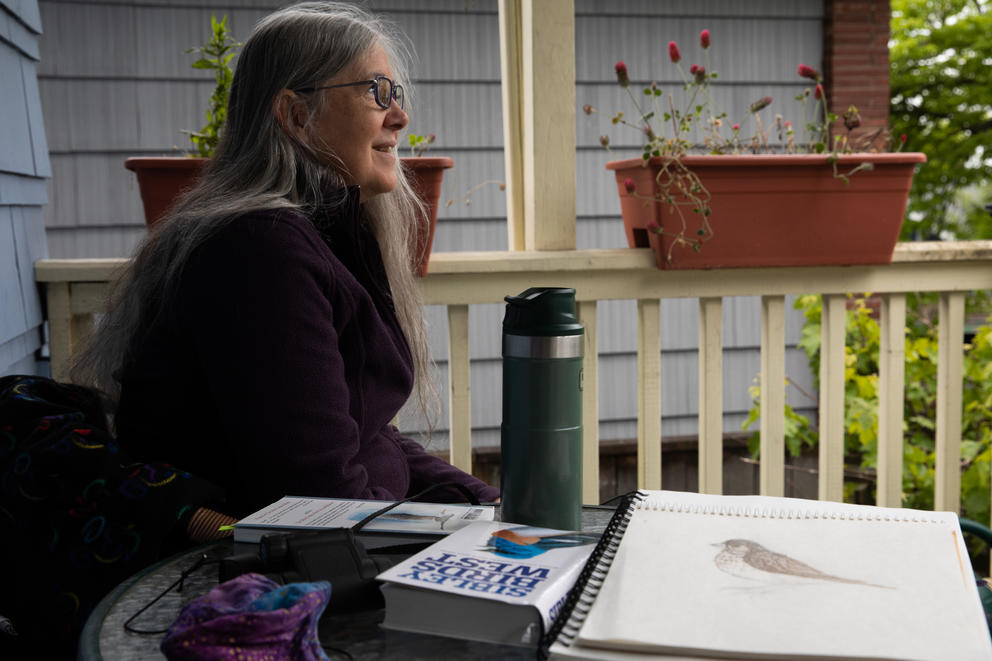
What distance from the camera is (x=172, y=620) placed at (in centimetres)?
72

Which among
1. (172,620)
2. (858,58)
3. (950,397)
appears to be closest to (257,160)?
(172,620)

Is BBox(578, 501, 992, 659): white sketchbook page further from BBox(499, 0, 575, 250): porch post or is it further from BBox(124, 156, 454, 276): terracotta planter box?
BBox(499, 0, 575, 250): porch post

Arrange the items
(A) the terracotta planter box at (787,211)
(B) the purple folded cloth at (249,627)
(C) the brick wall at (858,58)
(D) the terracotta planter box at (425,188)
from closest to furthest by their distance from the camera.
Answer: (B) the purple folded cloth at (249,627) < (D) the terracotta planter box at (425,188) < (A) the terracotta planter box at (787,211) < (C) the brick wall at (858,58)

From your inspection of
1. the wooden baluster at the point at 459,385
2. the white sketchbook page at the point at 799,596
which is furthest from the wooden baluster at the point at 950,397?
the white sketchbook page at the point at 799,596

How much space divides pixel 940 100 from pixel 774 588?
210 inches

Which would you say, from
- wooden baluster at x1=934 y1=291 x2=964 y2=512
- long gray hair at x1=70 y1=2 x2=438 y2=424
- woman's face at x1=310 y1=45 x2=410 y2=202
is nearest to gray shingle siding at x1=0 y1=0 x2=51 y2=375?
long gray hair at x1=70 y1=2 x2=438 y2=424

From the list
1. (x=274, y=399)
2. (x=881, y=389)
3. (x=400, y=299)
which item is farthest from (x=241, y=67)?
(x=881, y=389)

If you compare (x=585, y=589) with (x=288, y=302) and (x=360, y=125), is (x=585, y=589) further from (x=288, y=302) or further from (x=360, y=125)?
(x=360, y=125)

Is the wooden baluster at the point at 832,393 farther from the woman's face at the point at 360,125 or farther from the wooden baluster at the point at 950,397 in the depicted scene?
the woman's face at the point at 360,125

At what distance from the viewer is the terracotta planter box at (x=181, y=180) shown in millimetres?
1784

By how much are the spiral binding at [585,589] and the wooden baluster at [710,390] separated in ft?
4.46

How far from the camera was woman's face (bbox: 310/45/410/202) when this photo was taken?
1370 mm

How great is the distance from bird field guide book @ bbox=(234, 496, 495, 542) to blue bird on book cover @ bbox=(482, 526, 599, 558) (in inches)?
3.1

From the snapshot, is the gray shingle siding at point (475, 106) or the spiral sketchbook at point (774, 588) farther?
the gray shingle siding at point (475, 106)
